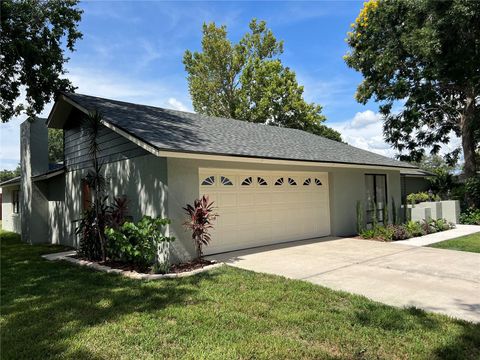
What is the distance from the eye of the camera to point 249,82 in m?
32.4

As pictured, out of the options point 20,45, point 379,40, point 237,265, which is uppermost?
point 379,40

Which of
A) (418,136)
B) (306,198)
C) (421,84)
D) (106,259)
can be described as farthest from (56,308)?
(418,136)

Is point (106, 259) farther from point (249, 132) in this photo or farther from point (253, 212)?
point (249, 132)

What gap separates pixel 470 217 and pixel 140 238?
1564cm

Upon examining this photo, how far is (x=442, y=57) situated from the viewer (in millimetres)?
16906

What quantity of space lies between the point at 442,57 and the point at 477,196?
7.34m

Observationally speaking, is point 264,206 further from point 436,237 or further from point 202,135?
point 436,237

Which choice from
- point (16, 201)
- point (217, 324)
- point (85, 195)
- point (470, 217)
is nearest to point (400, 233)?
point (470, 217)

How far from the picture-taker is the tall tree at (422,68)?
16297mm

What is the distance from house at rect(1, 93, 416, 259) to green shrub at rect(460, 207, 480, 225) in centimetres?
406

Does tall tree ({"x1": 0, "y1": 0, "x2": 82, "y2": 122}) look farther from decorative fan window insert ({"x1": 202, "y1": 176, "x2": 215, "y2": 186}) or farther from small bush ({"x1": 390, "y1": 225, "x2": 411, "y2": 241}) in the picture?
small bush ({"x1": 390, "y1": 225, "x2": 411, "y2": 241})

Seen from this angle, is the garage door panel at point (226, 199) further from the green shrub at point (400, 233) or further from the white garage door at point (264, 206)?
the green shrub at point (400, 233)

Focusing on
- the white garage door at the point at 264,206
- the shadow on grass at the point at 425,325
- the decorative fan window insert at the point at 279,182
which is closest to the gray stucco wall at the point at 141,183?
the white garage door at the point at 264,206

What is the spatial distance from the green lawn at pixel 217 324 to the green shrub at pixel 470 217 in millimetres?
13753
